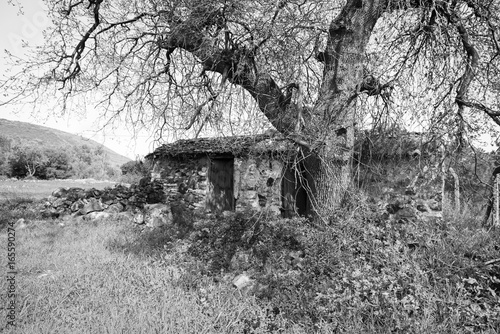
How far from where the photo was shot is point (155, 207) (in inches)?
384

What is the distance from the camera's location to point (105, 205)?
981cm

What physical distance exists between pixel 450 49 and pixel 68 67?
7.43 meters

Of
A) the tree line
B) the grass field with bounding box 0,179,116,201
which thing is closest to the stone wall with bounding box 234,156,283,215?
the grass field with bounding box 0,179,116,201

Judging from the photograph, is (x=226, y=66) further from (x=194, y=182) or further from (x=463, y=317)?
(x=194, y=182)

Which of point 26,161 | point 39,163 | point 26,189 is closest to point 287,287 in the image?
point 26,189

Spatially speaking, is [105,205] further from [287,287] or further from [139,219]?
[287,287]

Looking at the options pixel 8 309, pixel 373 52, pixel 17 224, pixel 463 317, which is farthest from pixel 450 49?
pixel 17 224

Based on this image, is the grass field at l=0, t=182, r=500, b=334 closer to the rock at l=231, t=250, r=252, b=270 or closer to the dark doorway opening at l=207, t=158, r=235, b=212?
the rock at l=231, t=250, r=252, b=270

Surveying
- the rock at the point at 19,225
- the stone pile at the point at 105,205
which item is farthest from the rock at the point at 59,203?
the rock at the point at 19,225

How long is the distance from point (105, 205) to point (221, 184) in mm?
4128

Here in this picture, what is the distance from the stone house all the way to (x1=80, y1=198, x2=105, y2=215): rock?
2378mm

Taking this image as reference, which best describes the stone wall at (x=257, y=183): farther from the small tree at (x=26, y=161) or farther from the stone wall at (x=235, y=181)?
the small tree at (x=26, y=161)

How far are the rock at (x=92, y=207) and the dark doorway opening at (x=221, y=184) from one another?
379cm

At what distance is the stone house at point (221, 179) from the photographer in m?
10.3
